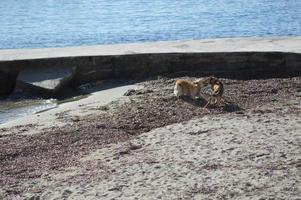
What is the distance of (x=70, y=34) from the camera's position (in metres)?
22.8

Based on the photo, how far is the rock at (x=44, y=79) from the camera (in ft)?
39.3

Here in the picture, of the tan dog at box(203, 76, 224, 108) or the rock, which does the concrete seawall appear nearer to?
the rock

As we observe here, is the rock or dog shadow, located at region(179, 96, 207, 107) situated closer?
dog shadow, located at region(179, 96, 207, 107)

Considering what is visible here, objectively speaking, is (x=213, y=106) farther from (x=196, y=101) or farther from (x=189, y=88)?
(x=189, y=88)

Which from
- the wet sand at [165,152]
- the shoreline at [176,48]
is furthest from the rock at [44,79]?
the wet sand at [165,152]

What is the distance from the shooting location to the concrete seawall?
1198 centimetres

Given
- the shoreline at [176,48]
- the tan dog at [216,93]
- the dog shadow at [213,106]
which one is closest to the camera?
the dog shadow at [213,106]

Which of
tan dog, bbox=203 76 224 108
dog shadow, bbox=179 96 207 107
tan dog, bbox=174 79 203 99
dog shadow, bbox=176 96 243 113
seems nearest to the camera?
dog shadow, bbox=176 96 243 113

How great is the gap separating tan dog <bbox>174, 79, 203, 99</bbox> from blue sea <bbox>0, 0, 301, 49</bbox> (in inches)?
400

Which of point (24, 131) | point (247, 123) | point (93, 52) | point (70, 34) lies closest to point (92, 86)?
point (93, 52)

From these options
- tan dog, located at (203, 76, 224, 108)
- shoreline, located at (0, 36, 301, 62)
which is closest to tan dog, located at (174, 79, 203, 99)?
tan dog, located at (203, 76, 224, 108)

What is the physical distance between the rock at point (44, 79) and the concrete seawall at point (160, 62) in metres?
0.02

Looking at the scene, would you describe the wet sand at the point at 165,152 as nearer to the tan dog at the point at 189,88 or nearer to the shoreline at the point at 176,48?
the tan dog at the point at 189,88

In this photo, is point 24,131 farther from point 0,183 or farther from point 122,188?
point 122,188
